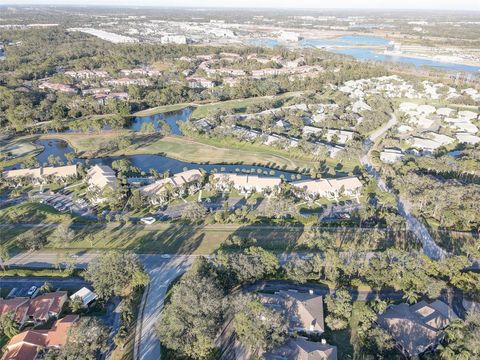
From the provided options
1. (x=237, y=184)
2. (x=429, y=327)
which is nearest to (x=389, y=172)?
(x=237, y=184)

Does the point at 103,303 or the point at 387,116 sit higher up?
the point at 387,116

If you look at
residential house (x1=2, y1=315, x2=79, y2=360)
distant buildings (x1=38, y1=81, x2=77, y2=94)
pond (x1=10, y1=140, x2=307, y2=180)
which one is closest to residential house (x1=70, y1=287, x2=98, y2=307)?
residential house (x1=2, y1=315, x2=79, y2=360)

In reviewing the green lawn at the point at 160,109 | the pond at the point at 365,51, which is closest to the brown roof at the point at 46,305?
the green lawn at the point at 160,109

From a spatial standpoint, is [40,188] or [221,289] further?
[40,188]

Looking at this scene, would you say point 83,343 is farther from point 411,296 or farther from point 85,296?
point 411,296

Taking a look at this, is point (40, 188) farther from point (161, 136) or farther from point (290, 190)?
point (290, 190)

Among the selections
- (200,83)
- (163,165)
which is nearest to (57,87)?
(200,83)

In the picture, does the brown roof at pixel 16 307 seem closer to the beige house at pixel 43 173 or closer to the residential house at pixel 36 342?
the residential house at pixel 36 342
